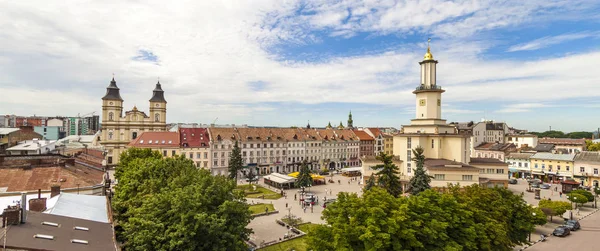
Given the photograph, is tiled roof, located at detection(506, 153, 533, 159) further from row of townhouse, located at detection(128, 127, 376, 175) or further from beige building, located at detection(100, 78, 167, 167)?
beige building, located at detection(100, 78, 167, 167)

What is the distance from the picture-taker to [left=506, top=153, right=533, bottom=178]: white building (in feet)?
217

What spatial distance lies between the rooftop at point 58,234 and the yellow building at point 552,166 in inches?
2941

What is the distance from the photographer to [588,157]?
57188 millimetres

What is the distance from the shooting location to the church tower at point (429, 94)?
1960 inches

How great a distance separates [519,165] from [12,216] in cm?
8111

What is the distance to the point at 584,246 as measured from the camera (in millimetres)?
27047

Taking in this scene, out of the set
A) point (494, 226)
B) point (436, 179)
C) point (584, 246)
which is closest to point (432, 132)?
point (436, 179)

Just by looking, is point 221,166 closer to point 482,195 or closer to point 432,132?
point 432,132

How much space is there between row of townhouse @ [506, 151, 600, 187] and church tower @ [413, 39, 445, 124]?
2983 centimetres

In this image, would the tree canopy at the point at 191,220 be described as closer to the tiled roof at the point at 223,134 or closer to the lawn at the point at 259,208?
the lawn at the point at 259,208

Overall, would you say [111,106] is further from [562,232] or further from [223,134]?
[562,232]

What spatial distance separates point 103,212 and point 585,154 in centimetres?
7707

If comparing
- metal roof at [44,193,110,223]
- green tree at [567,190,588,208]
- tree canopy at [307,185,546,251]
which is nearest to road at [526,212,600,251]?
green tree at [567,190,588,208]

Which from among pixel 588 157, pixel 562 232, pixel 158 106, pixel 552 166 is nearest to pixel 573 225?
pixel 562 232
